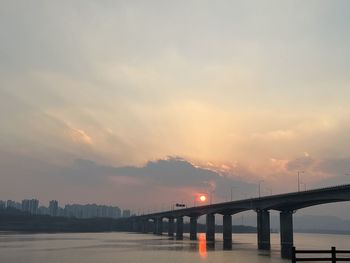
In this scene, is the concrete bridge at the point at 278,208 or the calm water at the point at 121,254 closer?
the calm water at the point at 121,254

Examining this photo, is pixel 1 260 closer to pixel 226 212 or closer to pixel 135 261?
pixel 135 261

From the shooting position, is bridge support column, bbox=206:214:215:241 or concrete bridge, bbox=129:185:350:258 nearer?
concrete bridge, bbox=129:185:350:258

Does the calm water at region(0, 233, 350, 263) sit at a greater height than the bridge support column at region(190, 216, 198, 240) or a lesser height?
lesser

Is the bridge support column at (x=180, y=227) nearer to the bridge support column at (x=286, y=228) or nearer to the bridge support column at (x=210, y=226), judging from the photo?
the bridge support column at (x=210, y=226)

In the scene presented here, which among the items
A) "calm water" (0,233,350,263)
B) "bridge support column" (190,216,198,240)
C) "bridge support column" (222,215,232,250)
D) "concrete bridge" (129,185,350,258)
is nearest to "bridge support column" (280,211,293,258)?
"concrete bridge" (129,185,350,258)

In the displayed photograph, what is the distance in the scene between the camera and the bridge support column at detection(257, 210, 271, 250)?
120m

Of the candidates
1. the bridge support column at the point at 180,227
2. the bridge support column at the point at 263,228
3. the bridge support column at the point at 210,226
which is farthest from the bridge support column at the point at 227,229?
the bridge support column at the point at 180,227

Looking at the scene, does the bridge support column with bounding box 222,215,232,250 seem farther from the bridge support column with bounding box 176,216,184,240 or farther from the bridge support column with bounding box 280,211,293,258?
the bridge support column with bounding box 176,216,184,240

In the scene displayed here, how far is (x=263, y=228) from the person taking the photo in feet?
401

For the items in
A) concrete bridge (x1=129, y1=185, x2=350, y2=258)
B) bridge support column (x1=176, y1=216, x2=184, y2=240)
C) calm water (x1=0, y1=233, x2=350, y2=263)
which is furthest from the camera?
bridge support column (x1=176, y1=216, x2=184, y2=240)

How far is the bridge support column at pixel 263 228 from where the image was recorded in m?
120

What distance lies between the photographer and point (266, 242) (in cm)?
11888

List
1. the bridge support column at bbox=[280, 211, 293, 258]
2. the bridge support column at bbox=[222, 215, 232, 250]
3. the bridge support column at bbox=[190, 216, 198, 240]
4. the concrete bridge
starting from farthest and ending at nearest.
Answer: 1. the bridge support column at bbox=[190, 216, 198, 240]
2. the bridge support column at bbox=[222, 215, 232, 250]
3. the bridge support column at bbox=[280, 211, 293, 258]
4. the concrete bridge

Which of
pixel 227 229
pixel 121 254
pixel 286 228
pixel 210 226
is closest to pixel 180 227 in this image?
pixel 210 226
